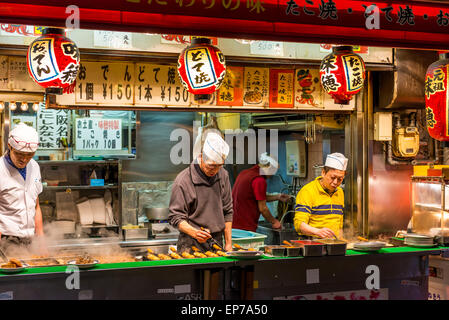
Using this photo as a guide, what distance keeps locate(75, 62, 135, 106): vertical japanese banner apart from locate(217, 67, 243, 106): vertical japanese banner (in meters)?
1.26

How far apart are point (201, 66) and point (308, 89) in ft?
8.21

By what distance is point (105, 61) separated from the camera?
662cm

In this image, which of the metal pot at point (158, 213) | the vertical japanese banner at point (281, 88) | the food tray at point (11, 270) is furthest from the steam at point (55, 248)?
the vertical japanese banner at point (281, 88)

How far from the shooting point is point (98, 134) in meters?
7.87

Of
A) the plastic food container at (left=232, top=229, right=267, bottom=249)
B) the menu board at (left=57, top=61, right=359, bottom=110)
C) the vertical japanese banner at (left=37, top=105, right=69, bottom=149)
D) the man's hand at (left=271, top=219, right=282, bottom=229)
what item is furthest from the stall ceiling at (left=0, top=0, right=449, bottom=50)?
the man's hand at (left=271, top=219, right=282, bottom=229)

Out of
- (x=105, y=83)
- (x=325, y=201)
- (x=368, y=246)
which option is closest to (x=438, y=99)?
(x=325, y=201)

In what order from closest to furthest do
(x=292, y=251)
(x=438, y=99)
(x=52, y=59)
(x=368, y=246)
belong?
(x=292, y=251) < (x=368, y=246) < (x=52, y=59) < (x=438, y=99)

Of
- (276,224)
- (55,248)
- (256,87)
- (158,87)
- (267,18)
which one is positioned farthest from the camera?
(276,224)

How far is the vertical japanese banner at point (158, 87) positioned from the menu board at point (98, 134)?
4.76ft

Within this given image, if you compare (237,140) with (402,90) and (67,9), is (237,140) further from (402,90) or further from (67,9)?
(67,9)

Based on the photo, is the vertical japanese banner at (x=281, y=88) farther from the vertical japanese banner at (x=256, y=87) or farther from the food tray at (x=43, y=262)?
the food tray at (x=43, y=262)

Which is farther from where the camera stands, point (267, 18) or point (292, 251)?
point (267, 18)

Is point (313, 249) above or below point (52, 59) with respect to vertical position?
below

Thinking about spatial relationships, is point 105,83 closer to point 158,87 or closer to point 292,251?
point 158,87
